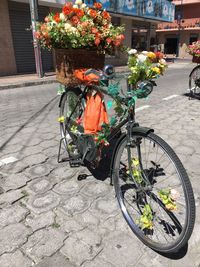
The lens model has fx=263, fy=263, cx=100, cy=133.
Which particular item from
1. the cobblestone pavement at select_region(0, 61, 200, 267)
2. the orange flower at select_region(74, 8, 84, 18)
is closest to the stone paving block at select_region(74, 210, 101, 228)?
the cobblestone pavement at select_region(0, 61, 200, 267)

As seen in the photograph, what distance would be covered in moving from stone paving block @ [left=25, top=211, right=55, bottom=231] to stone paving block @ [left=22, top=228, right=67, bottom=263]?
0.24 feet

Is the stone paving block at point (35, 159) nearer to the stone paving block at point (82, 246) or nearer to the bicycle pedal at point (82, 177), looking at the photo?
the bicycle pedal at point (82, 177)

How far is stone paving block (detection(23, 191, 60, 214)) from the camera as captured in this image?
2.67 m

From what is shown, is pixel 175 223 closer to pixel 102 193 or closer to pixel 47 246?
pixel 102 193

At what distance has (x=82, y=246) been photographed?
7.20 ft

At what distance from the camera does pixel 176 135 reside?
15.2ft

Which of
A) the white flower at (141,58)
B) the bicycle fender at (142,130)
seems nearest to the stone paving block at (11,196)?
the bicycle fender at (142,130)

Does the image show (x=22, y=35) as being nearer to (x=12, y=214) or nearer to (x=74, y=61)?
(x=74, y=61)

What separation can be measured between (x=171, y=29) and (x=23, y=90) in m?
33.1

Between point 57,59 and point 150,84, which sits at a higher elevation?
point 57,59

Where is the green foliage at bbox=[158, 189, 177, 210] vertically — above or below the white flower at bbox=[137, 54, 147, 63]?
below

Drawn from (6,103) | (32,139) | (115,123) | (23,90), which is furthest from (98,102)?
(23,90)

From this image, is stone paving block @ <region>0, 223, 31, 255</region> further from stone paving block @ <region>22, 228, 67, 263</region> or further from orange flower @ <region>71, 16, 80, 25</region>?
orange flower @ <region>71, 16, 80, 25</region>

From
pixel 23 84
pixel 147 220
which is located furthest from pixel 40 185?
pixel 23 84
